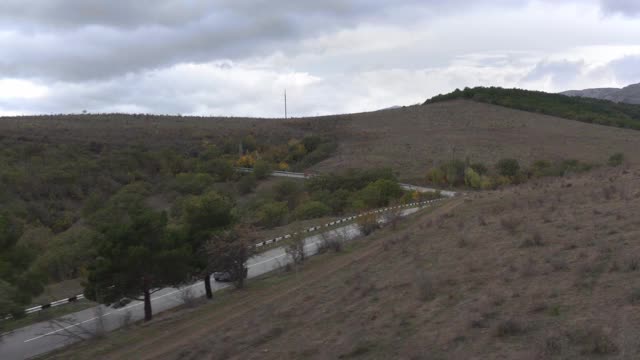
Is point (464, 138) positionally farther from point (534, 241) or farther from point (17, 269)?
point (534, 241)

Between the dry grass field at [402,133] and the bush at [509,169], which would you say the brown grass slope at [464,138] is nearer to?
the dry grass field at [402,133]

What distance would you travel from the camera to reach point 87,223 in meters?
42.9

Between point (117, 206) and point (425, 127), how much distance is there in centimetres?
6059

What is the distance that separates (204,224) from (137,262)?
399 centimetres

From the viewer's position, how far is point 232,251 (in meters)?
22.1

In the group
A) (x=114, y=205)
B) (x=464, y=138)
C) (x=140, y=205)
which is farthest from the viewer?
(x=464, y=138)

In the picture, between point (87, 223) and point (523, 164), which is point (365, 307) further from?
point (523, 164)

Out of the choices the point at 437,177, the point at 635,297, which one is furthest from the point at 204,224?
the point at 437,177

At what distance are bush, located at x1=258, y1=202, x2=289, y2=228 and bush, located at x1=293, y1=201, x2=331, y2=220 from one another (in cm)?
104

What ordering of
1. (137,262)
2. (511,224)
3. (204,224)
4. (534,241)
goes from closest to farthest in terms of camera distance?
(534,241), (511,224), (137,262), (204,224)

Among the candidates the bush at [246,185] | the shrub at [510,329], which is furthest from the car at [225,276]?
the bush at [246,185]

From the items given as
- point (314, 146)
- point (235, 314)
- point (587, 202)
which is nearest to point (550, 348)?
point (235, 314)

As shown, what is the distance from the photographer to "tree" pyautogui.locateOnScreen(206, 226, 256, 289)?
2203 cm

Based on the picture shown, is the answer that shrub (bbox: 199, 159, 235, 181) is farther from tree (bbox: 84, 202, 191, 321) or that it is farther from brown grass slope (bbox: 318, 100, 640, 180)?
tree (bbox: 84, 202, 191, 321)
